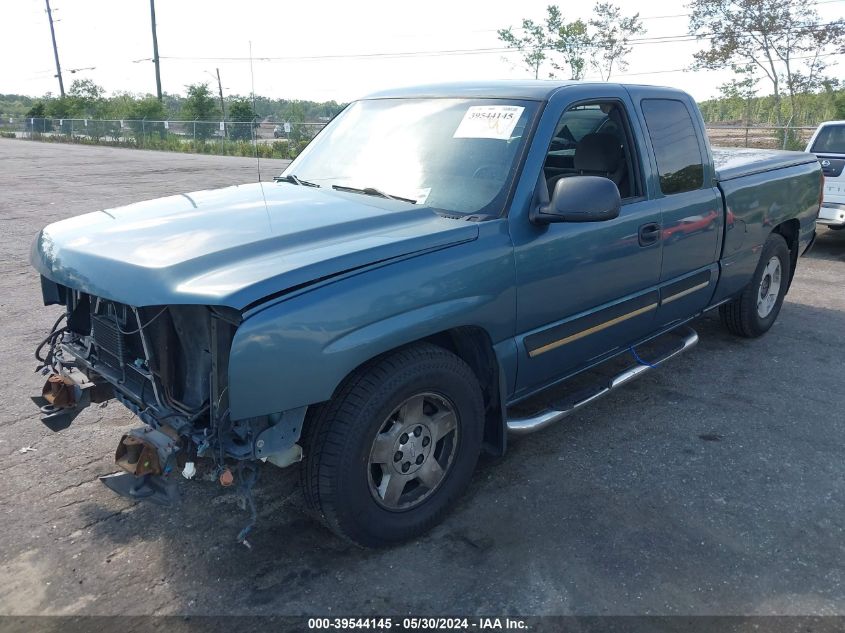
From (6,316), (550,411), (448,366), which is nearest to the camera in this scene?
(448,366)

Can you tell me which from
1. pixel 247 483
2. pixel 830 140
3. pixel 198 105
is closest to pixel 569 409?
pixel 247 483

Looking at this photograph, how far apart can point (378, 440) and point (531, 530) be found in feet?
2.90

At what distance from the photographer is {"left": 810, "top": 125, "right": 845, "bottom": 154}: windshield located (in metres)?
10.1

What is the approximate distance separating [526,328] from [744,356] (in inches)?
115

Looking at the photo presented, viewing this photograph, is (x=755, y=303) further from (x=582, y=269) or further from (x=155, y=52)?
(x=155, y=52)

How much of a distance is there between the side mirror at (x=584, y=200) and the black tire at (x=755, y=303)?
2861mm

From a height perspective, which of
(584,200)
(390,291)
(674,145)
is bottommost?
(390,291)

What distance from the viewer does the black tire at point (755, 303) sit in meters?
A: 5.50

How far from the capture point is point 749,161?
5344mm

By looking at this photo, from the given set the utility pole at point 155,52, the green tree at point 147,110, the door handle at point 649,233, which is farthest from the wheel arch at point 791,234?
the utility pole at point 155,52

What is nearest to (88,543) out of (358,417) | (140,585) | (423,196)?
(140,585)

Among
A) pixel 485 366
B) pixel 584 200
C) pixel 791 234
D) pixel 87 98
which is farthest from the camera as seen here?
pixel 87 98

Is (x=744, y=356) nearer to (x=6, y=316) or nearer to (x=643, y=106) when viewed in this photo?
(x=643, y=106)

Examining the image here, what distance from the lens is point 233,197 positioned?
3.68 meters
